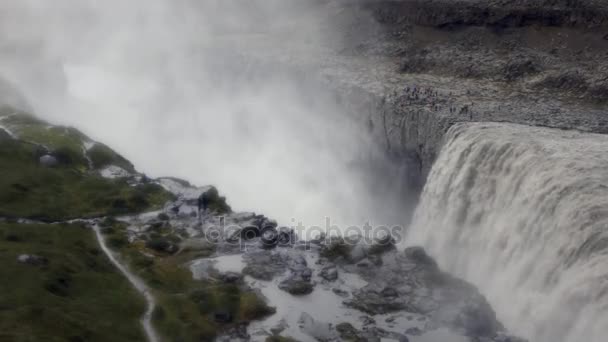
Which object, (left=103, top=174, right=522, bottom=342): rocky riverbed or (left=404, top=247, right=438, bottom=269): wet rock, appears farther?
(left=404, top=247, right=438, bottom=269): wet rock

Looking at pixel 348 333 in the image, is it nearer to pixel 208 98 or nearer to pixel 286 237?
pixel 286 237

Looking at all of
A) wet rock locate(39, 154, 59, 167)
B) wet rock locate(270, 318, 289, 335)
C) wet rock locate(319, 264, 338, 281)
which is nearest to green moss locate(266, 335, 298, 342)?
wet rock locate(270, 318, 289, 335)

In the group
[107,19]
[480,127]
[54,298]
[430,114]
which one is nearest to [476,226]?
[480,127]

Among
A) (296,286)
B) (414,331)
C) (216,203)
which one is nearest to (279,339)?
(296,286)

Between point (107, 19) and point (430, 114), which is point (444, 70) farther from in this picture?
point (107, 19)

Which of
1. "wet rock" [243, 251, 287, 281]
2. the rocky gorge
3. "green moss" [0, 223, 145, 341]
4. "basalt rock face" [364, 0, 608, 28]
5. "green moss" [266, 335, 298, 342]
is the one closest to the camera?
"green moss" [0, 223, 145, 341]

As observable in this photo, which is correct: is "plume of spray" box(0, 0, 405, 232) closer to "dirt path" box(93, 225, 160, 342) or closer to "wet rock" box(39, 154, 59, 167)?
"wet rock" box(39, 154, 59, 167)

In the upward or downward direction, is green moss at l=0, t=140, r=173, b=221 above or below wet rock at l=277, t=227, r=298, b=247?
above

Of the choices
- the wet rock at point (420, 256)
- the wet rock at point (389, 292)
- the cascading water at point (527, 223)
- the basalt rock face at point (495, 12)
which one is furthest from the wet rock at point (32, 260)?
the basalt rock face at point (495, 12)
